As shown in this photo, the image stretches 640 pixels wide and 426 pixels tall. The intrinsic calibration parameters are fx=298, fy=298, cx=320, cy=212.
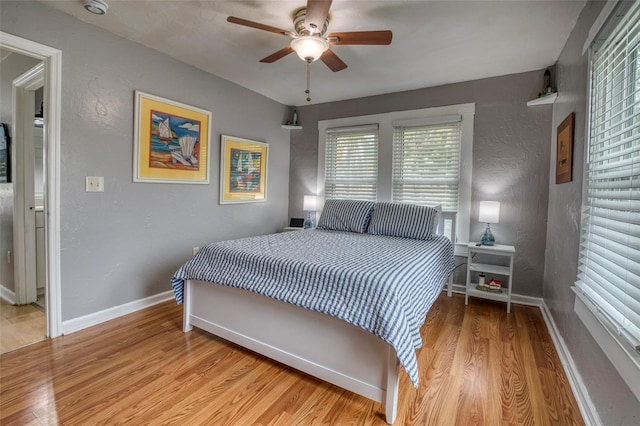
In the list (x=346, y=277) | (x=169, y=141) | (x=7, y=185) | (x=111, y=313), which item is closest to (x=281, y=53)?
(x=169, y=141)

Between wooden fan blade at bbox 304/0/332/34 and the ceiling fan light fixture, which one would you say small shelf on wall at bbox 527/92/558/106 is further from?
wooden fan blade at bbox 304/0/332/34

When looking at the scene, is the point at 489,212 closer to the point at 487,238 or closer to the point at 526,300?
the point at 487,238

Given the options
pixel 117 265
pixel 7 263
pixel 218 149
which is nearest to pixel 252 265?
pixel 117 265

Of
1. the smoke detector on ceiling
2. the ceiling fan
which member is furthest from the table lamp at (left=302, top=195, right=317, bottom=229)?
the smoke detector on ceiling

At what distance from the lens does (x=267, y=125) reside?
4.13m

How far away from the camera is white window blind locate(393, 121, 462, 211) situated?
11.3ft

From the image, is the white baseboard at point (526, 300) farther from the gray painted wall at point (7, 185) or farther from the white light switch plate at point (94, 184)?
the gray painted wall at point (7, 185)

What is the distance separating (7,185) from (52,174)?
1265mm

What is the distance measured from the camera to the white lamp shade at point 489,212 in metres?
3.02

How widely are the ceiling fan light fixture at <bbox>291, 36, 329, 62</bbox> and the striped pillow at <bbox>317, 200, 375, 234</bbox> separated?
1754 mm

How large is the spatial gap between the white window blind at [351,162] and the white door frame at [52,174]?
290 centimetres

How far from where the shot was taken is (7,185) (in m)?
2.86

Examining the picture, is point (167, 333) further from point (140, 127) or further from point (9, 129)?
point (9, 129)

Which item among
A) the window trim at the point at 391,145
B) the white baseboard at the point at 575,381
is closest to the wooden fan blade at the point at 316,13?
the window trim at the point at 391,145
